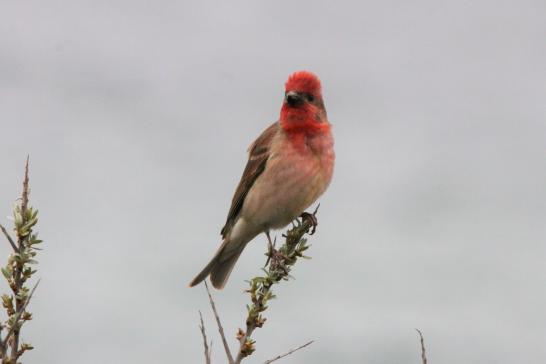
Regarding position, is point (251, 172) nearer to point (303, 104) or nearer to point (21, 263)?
point (303, 104)

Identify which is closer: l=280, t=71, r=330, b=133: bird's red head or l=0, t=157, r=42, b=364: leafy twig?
l=0, t=157, r=42, b=364: leafy twig

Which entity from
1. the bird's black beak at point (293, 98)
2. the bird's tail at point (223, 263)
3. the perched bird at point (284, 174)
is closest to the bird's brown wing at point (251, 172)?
the perched bird at point (284, 174)

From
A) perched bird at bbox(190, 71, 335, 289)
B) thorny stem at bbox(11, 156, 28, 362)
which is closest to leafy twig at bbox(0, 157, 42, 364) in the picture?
thorny stem at bbox(11, 156, 28, 362)

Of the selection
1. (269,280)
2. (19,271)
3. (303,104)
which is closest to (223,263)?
(303,104)

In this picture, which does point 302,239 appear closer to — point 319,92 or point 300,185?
point 300,185

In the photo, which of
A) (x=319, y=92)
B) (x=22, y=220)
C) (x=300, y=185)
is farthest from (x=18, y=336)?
(x=319, y=92)

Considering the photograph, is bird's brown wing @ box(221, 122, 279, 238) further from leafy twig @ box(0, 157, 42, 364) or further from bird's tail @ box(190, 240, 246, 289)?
leafy twig @ box(0, 157, 42, 364)

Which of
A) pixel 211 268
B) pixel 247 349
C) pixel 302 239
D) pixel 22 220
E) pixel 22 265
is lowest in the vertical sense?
pixel 247 349
